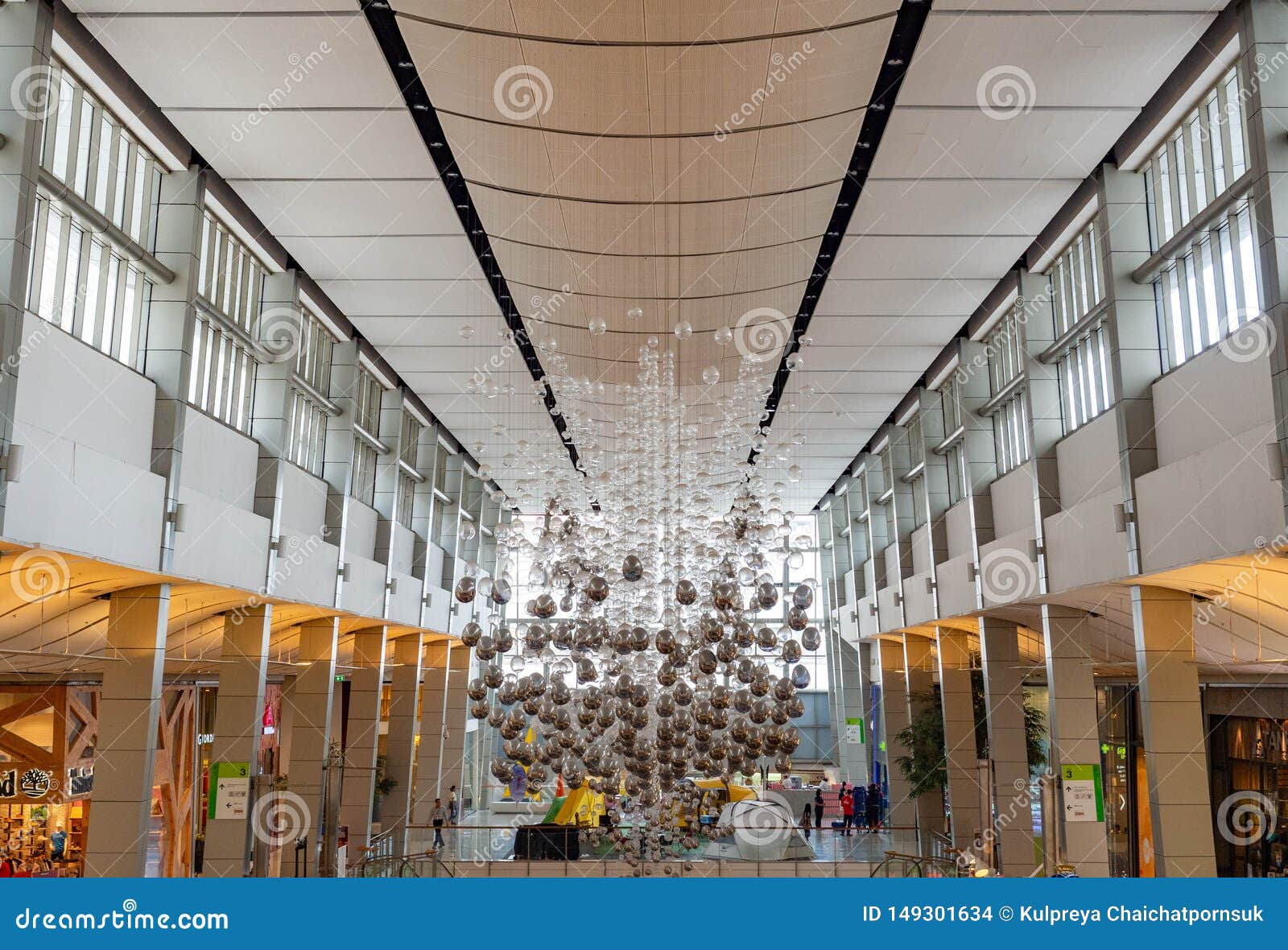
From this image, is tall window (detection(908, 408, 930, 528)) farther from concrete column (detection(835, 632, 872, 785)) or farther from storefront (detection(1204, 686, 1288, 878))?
concrete column (detection(835, 632, 872, 785))

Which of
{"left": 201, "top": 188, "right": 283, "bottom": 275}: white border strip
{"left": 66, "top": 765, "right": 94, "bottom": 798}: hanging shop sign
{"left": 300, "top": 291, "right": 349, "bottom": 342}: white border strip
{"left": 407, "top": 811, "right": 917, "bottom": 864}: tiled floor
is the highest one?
{"left": 300, "top": 291, "right": 349, "bottom": 342}: white border strip

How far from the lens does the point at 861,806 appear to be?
27.5m

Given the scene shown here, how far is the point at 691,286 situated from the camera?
13.6m

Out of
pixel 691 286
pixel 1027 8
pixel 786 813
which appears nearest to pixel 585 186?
pixel 691 286

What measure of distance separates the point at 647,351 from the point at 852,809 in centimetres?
1879

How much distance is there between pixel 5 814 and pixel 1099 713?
23187 millimetres

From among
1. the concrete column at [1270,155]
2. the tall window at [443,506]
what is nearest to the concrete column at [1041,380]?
the concrete column at [1270,155]

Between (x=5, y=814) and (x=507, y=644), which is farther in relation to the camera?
(x=5, y=814)

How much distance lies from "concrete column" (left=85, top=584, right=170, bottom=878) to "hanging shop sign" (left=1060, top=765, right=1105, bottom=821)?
11148mm

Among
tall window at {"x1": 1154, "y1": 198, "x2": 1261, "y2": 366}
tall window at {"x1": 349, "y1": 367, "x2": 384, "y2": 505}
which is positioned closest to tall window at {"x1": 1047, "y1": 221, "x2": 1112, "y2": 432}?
tall window at {"x1": 1154, "y1": 198, "x2": 1261, "y2": 366}

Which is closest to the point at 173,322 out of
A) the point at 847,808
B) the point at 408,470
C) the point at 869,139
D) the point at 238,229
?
the point at 238,229

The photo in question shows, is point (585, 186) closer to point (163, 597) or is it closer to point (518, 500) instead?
point (518, 500)

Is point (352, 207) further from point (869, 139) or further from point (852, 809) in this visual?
point (852, 809)

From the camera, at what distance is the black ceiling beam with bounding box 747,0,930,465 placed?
8.63 metres
